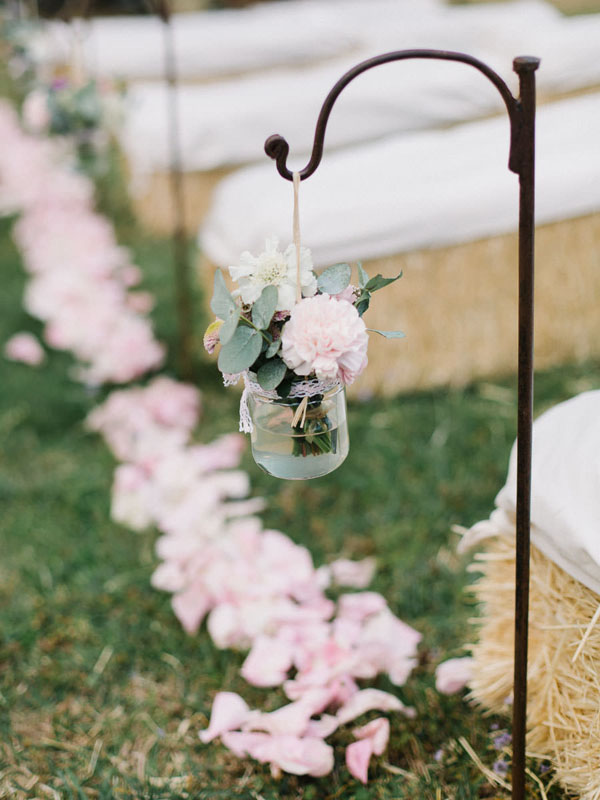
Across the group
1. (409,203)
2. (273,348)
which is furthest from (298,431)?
(409,203)

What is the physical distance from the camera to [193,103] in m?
3.77

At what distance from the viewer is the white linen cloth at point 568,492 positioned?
107 cm

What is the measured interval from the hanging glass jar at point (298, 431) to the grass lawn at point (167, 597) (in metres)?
0.56

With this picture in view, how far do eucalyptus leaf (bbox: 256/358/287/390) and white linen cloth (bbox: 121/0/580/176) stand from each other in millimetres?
2444

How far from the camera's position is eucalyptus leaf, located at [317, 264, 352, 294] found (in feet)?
3.33

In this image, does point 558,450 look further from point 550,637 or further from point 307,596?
point 307,596

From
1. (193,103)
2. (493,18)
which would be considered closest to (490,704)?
(193,103)

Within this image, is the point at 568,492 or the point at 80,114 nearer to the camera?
the point at 568,492

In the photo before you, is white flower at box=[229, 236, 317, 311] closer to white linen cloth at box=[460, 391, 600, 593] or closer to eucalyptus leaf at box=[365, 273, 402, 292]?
eucalyptus leaf at box=[365, 273, 402, 292]

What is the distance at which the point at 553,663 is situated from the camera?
1.22 metres

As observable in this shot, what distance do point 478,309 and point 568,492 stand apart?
140cm

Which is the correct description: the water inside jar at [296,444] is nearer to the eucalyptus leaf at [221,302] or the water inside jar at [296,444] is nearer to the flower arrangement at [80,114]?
the eucalyptus leaf at [221,302]

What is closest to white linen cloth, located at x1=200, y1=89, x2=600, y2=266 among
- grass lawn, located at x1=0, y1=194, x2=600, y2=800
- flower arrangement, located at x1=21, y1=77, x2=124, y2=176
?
grass lawn, located at x1=0, y1=194, x2=600, y2=800

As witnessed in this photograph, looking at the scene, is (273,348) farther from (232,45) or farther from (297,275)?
(232,45)
